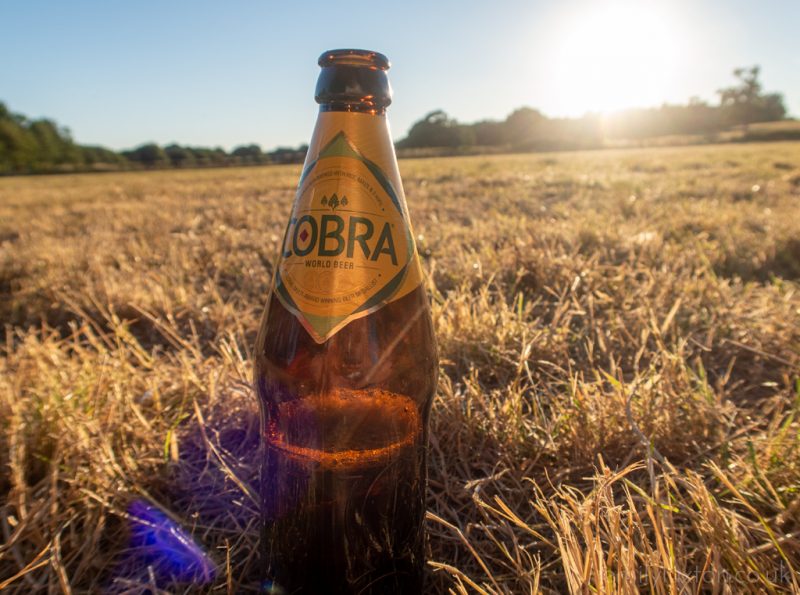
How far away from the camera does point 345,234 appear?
1.07 metres

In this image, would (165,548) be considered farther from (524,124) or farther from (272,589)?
(524,124)

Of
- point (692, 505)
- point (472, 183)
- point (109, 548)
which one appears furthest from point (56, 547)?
point (472, 183)

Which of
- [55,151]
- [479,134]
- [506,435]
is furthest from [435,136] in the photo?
[55,151]

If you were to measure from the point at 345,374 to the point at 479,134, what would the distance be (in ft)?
152

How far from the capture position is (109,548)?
4.18 ft

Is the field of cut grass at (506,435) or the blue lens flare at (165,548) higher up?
the field of cut grass at (506,435)

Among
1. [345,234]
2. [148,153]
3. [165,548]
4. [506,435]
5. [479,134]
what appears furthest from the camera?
[148,153]

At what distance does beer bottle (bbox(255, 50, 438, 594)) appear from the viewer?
107 cm

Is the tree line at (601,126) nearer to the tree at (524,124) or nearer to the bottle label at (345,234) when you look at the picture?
the tree at (524,124)

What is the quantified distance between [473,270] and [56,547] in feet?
6.51

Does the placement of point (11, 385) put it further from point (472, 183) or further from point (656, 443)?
point (472, 183)

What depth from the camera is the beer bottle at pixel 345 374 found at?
107cm

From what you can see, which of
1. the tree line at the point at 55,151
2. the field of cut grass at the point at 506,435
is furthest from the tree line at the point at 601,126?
the field of cut grass at the point at 506,435

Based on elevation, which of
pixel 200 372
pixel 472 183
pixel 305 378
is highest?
pixel 305 378
